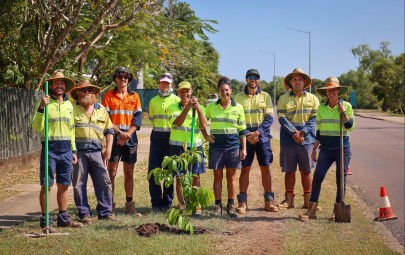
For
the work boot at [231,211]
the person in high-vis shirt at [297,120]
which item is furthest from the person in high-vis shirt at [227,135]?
the person in high-vis shirt at [297,120]

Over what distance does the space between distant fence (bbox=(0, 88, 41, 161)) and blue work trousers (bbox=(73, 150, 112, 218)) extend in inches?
202

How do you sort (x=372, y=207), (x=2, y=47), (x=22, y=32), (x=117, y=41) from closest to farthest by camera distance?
(x=372, y=207) → (x=2, y=47) → (x=22, y=32) → (x=117, y=41)

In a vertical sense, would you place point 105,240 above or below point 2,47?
below

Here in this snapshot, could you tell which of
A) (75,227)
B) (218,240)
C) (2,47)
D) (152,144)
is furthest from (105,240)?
(2,47)

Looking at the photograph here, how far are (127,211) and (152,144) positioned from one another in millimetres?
1018

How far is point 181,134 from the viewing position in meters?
7.45

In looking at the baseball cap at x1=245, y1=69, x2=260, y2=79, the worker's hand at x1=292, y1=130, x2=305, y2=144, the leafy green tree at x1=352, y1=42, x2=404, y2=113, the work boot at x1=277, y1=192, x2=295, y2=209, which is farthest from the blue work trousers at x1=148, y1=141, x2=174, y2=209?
the leafy green tree at x1=352, y1=42, x2=404, y2=113

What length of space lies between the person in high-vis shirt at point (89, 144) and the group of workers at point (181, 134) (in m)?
0.01

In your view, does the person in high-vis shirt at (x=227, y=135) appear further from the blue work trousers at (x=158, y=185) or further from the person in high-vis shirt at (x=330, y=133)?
the person in high-vis shirt at (x=330, y=133)

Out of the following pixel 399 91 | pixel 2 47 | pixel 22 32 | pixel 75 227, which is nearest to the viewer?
pixel 75 227

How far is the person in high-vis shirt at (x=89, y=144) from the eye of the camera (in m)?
7.04

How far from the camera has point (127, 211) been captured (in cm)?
775

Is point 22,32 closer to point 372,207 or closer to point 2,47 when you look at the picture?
point 2,47

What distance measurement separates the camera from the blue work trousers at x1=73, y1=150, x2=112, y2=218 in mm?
7074
